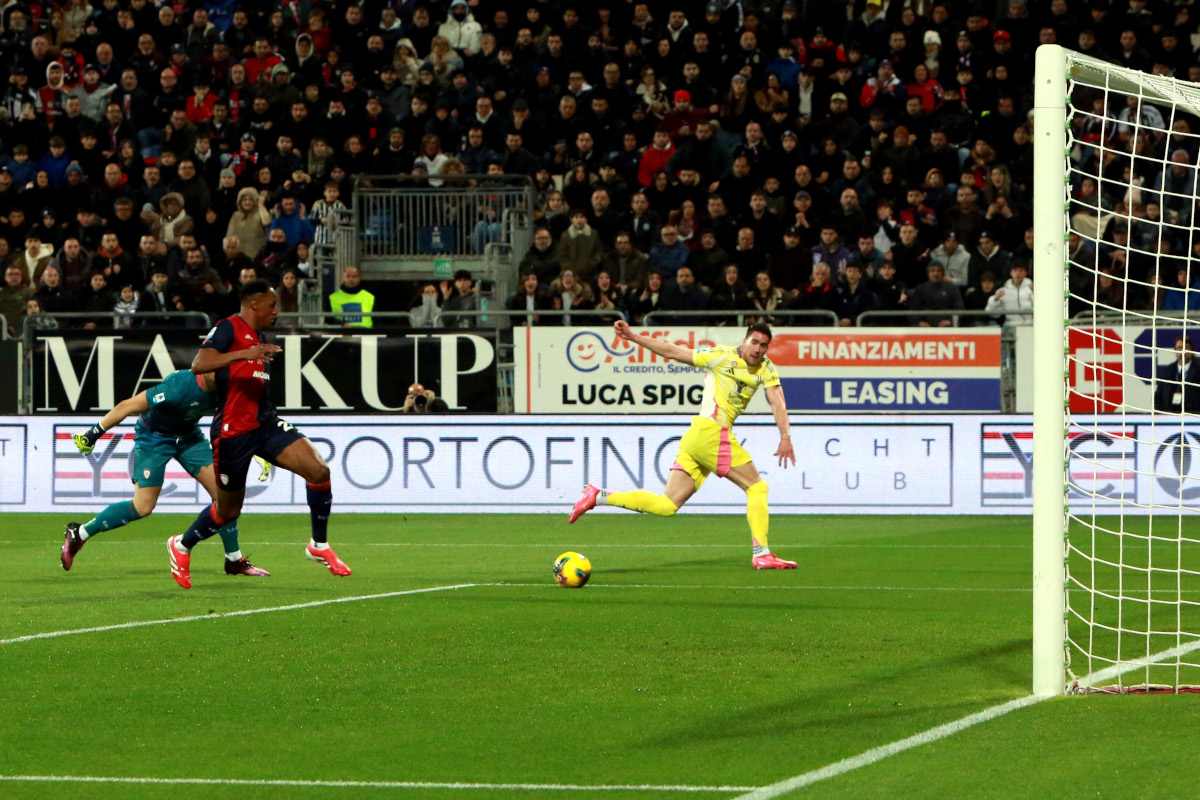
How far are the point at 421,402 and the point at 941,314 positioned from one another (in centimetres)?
622

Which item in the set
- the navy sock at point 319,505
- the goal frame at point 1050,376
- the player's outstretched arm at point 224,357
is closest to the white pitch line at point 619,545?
the navy sock at point 319,505

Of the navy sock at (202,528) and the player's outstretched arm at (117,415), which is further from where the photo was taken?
the player's outstretched arm at (117,415)

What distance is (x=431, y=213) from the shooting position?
1104 inches

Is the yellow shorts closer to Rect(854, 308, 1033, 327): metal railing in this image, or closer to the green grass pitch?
the green grass pitch

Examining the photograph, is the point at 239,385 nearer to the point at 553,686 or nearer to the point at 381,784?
the point at 553,686

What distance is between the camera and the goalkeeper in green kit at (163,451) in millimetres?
14977

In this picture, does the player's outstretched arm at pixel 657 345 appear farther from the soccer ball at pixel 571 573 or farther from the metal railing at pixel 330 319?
the metal railing at pixel 330 319

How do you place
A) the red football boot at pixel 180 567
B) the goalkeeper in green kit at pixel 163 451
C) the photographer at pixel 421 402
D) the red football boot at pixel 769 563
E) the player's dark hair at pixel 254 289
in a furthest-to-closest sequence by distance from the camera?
the photographer at pixel 421 402, the red football boot at pixel 769 563, the goalkeeper in green kit at pixel 163 451, the red football boot at pixel 180 567, the player's dark hair at pixel 254 289

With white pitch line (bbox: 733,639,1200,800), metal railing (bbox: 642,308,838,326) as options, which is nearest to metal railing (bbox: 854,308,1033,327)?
metal railing (bbox: 642,308,838,326)

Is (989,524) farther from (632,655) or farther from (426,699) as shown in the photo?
(426,699)

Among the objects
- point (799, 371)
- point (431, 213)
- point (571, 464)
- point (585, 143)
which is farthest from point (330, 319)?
point (799, 371)

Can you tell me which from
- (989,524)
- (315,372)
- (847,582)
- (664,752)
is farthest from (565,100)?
(664,752)

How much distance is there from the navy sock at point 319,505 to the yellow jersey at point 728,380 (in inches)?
131

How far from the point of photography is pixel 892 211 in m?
25.6
